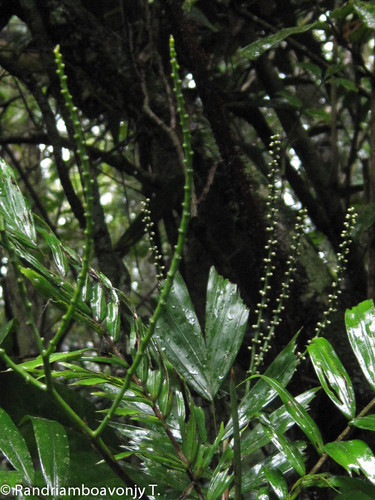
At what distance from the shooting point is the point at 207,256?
1.50 metres

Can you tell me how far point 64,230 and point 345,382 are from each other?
2.09 meters

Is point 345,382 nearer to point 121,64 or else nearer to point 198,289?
point 198,289

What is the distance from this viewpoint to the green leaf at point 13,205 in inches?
26.4

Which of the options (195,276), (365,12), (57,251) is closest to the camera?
(57,251)

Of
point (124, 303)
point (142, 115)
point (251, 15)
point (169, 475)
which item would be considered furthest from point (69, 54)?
point (169, 475)

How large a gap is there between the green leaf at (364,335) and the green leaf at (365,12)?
49 centimetres

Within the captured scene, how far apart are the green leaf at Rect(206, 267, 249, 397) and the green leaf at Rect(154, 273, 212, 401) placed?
0.04 feet

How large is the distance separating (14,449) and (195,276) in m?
0.95

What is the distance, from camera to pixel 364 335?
2.13 ft

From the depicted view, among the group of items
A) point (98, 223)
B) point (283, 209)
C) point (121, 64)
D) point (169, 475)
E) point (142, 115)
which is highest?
point (121, 64)

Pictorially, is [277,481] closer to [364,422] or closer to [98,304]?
[364,422]

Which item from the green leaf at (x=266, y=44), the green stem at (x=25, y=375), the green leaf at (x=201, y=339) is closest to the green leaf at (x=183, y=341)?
the green leaf at (x=201, y=339)

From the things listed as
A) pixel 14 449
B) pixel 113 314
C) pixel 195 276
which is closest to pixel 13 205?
pixel 113 314

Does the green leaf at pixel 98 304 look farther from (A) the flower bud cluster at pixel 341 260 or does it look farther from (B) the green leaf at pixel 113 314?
(A) the flower bud cluster at pixel 341 260
